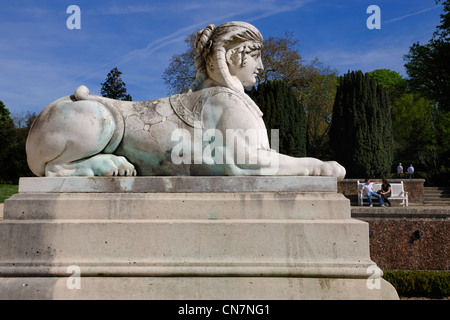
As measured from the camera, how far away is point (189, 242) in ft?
11.2

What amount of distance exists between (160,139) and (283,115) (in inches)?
806

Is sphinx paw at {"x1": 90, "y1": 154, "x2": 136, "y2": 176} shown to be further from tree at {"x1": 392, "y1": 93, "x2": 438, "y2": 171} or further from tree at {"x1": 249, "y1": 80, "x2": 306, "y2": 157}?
tree at {"x1": 392, "y1": 93, "x2": 438, "y2": 171}

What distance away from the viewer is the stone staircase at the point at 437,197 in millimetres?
19984

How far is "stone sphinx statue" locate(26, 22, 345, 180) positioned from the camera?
380 centimetres

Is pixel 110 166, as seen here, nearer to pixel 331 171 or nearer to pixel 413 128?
pixel 331 171

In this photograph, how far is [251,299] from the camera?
3.28m

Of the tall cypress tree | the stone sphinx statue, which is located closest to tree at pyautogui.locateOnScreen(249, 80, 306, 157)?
the tall cypress tree

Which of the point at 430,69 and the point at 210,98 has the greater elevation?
the point at 430,69

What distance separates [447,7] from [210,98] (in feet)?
86.7

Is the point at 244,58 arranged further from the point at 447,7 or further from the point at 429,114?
the point at 429,114

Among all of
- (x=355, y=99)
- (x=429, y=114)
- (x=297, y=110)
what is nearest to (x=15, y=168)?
(x=297, y=110)

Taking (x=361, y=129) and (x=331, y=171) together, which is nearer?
(x=331, y=171)

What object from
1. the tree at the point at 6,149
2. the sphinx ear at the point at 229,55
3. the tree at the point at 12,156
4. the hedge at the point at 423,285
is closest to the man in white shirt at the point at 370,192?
the hedge at the point at 423,285

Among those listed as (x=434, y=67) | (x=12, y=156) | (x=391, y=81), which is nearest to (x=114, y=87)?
(x=12, y=156)
